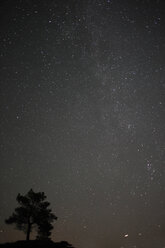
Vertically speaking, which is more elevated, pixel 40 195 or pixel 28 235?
pixel 40 195

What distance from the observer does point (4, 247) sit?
2584cm

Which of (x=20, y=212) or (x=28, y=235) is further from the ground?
(x=20, y=212)

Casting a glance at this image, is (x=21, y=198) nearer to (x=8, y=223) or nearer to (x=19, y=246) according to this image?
(x=8, y=223)

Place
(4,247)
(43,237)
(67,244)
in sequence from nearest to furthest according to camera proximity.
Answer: (4,247) → (67,244) → (43,237)

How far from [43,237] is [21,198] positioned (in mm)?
5291

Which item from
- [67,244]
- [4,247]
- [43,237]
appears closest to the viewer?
[4,247]

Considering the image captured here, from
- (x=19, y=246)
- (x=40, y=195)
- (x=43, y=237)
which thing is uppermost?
(x=40, y=195)

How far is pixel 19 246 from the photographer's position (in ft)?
86.4

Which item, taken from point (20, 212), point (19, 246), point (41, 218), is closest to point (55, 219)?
point (41, 218)

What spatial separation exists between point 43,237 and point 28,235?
70.1 inches

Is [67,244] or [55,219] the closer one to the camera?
[67,244]

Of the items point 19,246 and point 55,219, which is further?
point 55,219

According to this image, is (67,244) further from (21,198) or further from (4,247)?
(21,198)

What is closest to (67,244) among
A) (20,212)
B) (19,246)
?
(19,246)
